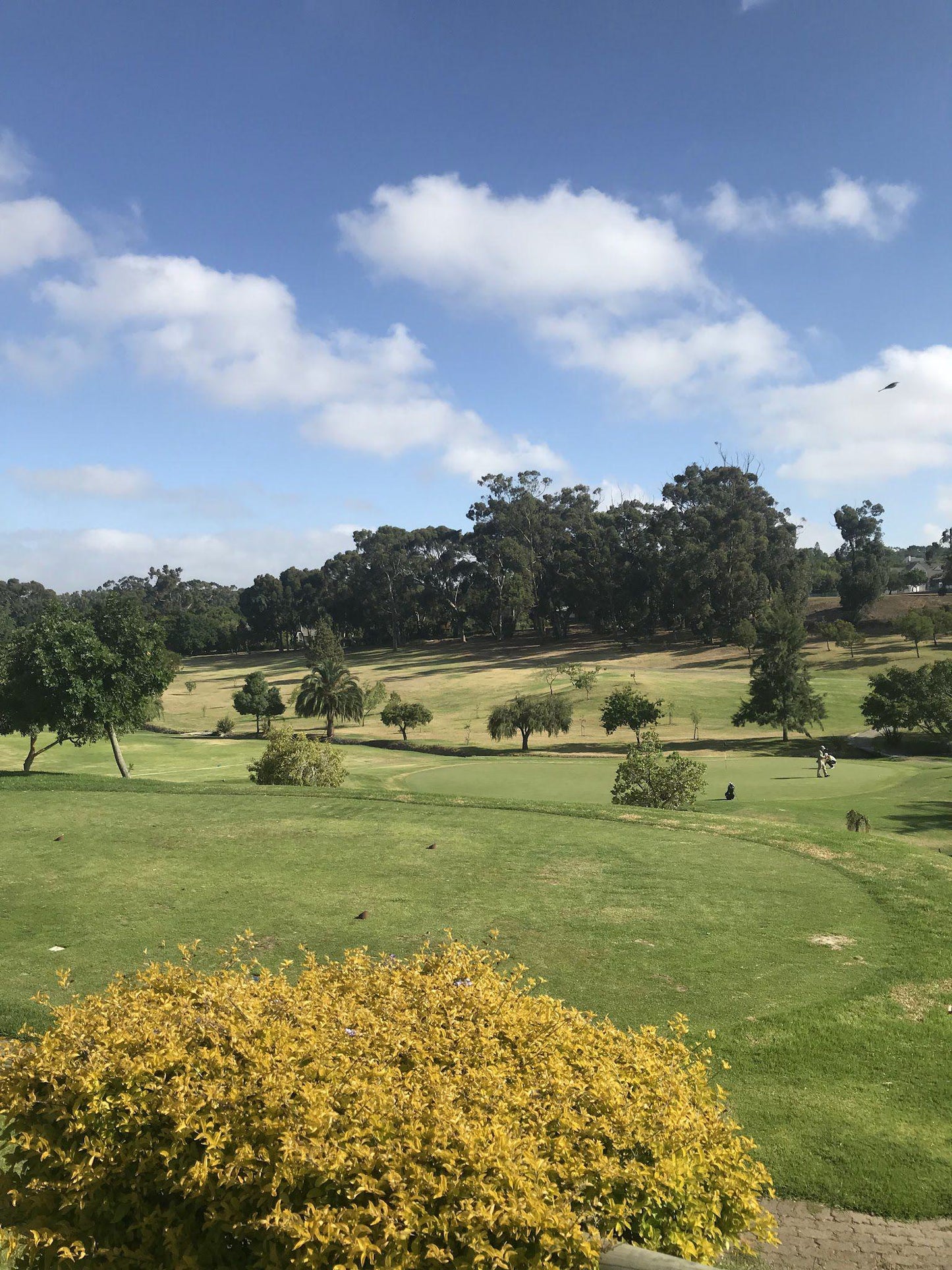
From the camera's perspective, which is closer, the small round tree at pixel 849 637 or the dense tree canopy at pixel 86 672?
the dense tree canopy at pixel 86 672

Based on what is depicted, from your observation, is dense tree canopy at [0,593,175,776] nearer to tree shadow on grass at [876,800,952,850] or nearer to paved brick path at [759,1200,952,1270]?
tree shadow on grass at [876,800,952,850]

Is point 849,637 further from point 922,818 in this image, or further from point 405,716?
point 922,818

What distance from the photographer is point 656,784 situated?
2619 centimetres

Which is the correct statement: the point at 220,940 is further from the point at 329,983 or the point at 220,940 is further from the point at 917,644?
the point at 917,644

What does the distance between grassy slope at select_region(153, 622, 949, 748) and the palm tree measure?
3384mm

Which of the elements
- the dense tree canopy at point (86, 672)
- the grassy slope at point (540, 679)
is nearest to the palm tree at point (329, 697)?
the grassy slope at point (540, 679)

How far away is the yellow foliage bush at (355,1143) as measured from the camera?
4.09 m

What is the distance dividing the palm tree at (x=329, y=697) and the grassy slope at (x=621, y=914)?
1827 inches

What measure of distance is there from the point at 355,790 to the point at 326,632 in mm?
76048

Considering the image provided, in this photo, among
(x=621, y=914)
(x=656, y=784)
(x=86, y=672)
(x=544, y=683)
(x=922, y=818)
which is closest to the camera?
(x=621, y=914)

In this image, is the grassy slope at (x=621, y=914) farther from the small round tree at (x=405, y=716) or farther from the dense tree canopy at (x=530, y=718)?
the small round tree at (x=405, y=716)

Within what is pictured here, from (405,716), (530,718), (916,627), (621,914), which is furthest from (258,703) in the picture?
(621,914)

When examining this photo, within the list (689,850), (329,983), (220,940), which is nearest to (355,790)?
(689,850)

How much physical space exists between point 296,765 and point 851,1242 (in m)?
23.0
